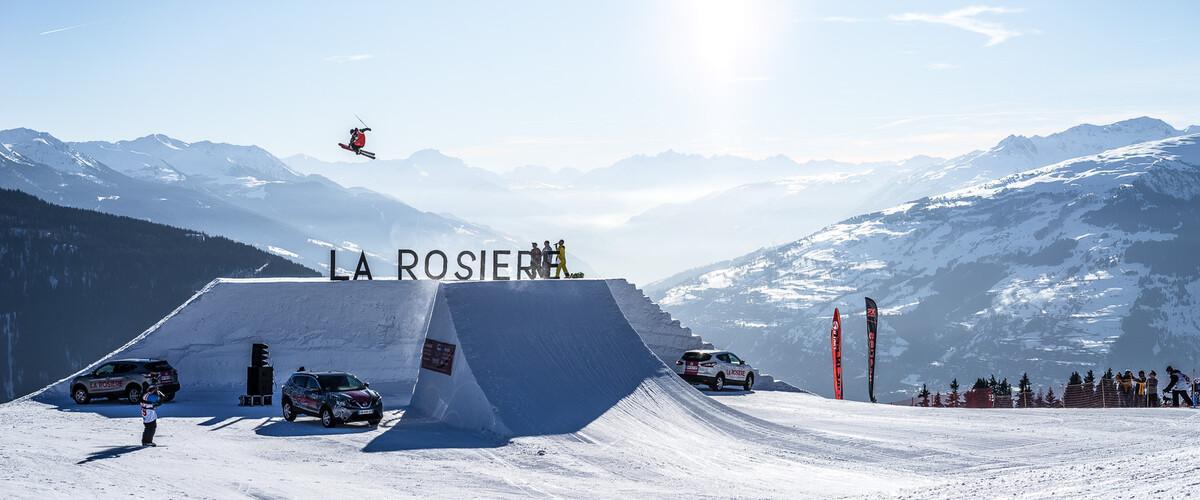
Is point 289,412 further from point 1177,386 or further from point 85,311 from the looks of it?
point 85,311

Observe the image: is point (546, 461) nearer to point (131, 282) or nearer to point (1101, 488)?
point (1101, 488)

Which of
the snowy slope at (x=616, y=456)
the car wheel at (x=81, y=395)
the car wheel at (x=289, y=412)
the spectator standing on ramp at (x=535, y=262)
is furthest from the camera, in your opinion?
the spectator standing on ramp at (x=535, y=262)

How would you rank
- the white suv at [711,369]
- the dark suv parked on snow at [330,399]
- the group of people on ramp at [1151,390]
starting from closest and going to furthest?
the dark suv parked on snow at [330,399]
the group of people on ramp at [1151,390]
the white suv at [711,369]

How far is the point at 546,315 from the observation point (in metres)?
38.9

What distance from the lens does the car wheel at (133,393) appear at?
123ft

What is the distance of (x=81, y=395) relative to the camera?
37469mm

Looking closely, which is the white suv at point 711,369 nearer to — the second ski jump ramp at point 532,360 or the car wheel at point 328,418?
the second ski jump ramp at point 532,360

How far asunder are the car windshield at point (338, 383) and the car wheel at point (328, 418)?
67cm

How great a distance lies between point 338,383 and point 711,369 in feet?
57.3

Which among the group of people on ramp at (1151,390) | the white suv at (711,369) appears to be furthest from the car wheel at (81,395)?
the group of people on ramp at (1151,390)

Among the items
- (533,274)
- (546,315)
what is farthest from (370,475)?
A: (533,274)

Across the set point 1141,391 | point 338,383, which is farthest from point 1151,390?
point 338,383

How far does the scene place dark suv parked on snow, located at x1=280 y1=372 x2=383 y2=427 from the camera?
33031 mm

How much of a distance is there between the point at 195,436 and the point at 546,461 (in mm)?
10375
